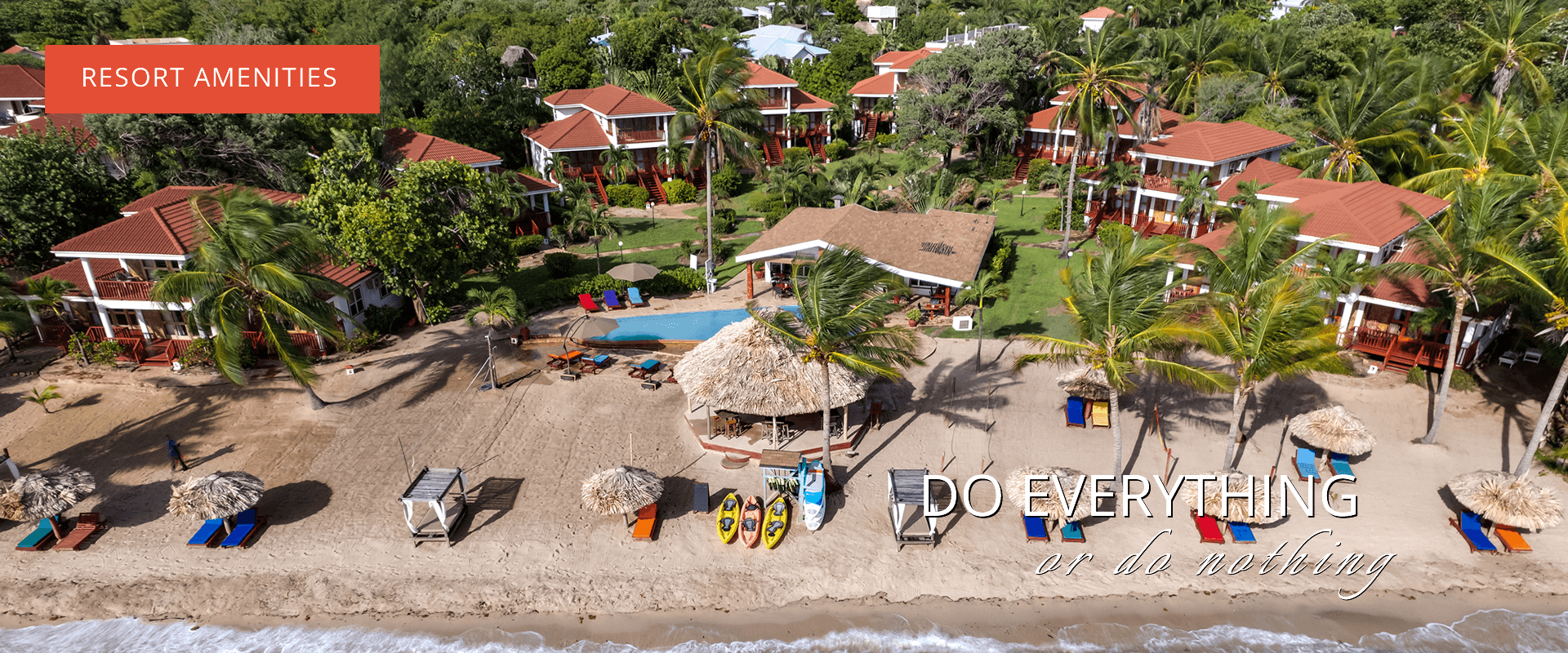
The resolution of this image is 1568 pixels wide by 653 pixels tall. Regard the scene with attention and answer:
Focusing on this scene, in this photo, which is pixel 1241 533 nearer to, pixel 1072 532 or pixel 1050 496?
pixel 1072 532

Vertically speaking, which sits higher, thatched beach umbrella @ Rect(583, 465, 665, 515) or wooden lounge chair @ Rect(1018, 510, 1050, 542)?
thatched beach umbrella @ Rect(583, 465, 665, 515)

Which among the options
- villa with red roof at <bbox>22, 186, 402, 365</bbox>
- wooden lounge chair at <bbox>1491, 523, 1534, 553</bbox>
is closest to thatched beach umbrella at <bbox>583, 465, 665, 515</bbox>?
villa with red roof at <bbox>22, 186, 402, 365</bbox>

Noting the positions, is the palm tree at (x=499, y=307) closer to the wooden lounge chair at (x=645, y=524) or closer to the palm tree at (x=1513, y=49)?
the wooden lounge chair at (x=645, y=524)

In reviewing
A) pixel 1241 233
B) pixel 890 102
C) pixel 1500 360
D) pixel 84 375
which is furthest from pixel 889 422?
pixel 890 102

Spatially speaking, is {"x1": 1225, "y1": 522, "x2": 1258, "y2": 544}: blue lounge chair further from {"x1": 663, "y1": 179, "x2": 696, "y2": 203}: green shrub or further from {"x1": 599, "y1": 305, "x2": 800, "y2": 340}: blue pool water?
{"x1": 663, "y1": 179, "x2": 696, "y2": 203}: green shrub

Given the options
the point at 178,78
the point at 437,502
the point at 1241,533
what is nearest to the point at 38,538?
the point at 437,502

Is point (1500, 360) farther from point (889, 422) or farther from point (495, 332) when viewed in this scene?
point (495, 332)

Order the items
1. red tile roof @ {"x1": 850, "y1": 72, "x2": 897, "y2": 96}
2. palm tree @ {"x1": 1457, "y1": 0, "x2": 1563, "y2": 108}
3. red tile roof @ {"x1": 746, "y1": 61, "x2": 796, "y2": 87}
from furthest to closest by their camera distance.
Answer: red tile roof @ {"x1": 850, "y1": 72, "x2": 897, "y2": 96}, red tile roof @ {"x1": 746, "y1": 61, "x2": 796, "y2": 87}, palm tree @ {"x1": 1457, "y1": 0, "x2": 1563, "y2": 108}
